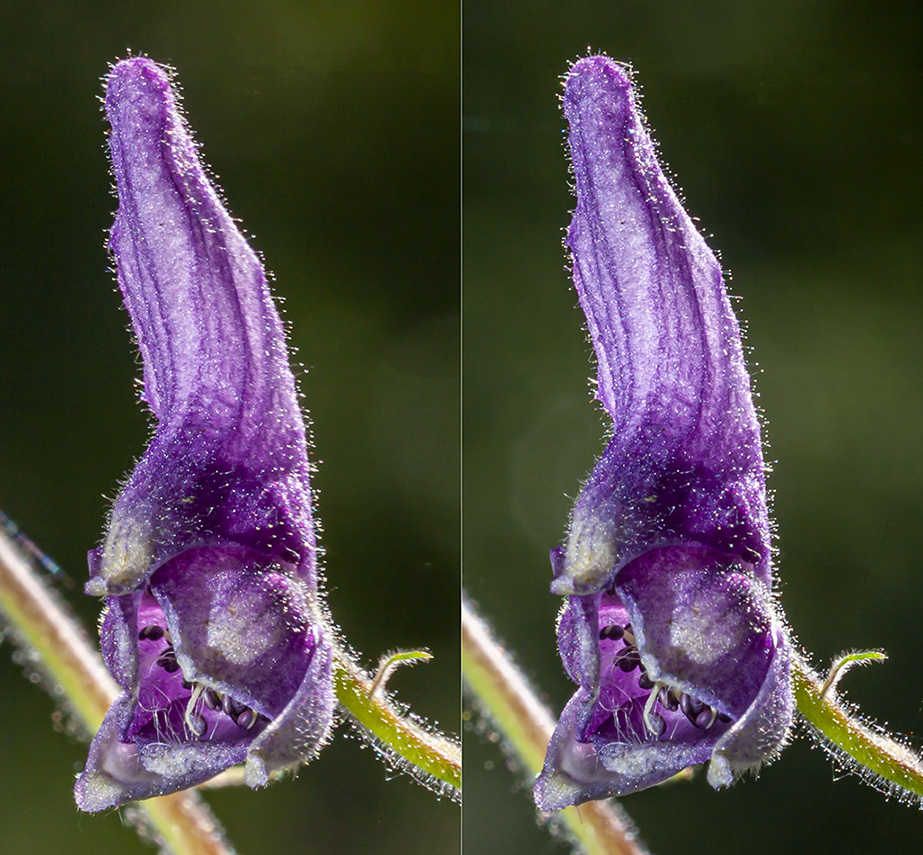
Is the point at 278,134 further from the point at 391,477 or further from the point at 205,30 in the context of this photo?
the point at 391,477

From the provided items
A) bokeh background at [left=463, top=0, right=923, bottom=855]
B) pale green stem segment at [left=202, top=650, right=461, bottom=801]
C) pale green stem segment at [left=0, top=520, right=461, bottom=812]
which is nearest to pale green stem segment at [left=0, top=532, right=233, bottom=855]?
pale green stem segment at [left=0, top=520, right=461, bottom=812]

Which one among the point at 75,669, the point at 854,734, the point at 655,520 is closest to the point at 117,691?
the point at 75,669

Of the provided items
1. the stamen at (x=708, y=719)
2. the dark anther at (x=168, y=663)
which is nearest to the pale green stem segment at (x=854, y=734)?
the stamen at (x=708, y=719)

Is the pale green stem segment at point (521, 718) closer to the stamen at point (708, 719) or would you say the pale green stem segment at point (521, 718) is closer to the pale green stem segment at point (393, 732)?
the pale green stem segment at point (393, 732)

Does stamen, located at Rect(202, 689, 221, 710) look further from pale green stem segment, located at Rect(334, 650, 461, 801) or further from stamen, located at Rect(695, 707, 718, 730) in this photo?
stamen, located at Rect(695, 707, 718, 730)

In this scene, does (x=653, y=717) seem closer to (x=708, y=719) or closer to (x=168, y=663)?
(x=708, y=719)

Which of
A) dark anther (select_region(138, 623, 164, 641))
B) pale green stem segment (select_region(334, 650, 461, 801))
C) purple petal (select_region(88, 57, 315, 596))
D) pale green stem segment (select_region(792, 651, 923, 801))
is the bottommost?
pale green stem segment (select_region(792, 651, 923, 801))

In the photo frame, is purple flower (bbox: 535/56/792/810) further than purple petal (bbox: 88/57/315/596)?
No
